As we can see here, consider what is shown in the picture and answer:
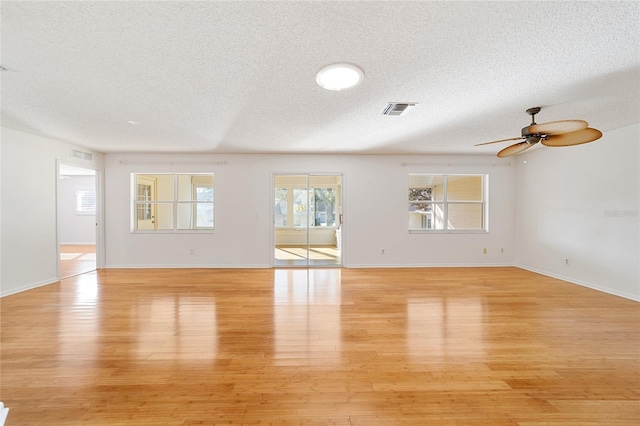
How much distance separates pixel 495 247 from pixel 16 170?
28.4 feet

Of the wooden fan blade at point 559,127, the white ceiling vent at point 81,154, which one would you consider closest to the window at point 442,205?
the wooden fan blade at point 559,127

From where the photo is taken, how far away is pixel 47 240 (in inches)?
174

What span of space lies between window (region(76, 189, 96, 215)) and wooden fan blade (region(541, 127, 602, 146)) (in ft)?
39.1

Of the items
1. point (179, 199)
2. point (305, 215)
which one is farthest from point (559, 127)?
point (179, 199)

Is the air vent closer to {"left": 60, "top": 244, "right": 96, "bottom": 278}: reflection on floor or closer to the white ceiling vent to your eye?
the white ceiling vent

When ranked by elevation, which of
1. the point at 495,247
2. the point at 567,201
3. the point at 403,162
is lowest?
the point at 495,247

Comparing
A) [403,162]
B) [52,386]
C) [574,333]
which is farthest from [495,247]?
[52,386]

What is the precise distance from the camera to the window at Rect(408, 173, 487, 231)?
5934 millimetres

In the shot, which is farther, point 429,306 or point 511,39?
point 429,306

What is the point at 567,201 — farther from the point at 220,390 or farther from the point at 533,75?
the point at 220,390

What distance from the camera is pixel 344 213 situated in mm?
5730

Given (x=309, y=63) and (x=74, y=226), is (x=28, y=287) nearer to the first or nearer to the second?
(x=309, y=63)

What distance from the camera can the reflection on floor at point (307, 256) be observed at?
6054 millimetres

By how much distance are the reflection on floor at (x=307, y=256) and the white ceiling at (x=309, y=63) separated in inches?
128
